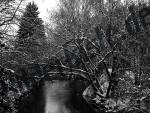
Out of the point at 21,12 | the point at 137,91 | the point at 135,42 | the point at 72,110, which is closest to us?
the point at 21,12

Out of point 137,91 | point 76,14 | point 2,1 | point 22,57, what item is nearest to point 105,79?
point 76,14

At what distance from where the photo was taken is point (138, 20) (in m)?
29.9

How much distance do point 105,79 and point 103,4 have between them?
9589 millimetres

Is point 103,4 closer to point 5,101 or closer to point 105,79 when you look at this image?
point 105,79

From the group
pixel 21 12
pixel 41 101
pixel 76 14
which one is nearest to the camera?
pixel 21 12

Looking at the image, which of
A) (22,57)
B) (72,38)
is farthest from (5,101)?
(72,38)

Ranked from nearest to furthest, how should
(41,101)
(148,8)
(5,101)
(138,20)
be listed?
(5,101)
(41,101)
(138,20)
(148,8)

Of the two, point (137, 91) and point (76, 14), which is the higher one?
point (76, 14)

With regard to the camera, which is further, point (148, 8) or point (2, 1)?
point (148, 8)

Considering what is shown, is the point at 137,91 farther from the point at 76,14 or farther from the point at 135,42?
the point at 76,14

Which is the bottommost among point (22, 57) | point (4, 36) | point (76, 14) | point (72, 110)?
point (72, 110)

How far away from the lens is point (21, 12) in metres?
10.4

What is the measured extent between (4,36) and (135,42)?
11209 mm

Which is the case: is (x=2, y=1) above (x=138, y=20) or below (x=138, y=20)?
below
